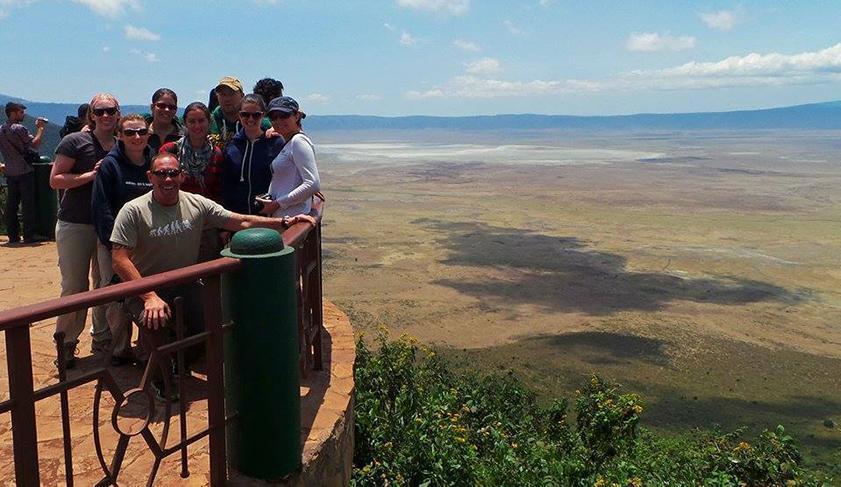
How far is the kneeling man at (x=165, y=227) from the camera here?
355 centimetres

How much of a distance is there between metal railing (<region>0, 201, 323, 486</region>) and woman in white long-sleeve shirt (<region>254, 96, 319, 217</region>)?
1.81ft

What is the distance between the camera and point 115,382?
2.55m

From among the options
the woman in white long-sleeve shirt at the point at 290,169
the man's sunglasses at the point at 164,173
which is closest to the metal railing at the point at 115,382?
the woman in white long-sleeve shirt at the point at 290,169

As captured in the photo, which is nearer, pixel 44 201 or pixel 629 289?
pixel 44 201

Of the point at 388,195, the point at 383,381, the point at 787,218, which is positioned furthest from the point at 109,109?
the point at 388,195

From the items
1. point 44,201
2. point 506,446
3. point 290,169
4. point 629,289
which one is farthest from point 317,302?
point 629,289

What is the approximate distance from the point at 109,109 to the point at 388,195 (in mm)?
52261

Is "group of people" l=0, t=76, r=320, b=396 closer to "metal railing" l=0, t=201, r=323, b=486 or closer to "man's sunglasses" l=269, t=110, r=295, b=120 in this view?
Result: "man's sunglasses" l=269, t=110, r=295, b=120

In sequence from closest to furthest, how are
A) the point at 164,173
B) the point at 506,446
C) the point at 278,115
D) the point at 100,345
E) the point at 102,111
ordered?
the point at 164,173 < the point at 278,115 < the point at 102,111 < the point at 100,345 < the point at 506,446

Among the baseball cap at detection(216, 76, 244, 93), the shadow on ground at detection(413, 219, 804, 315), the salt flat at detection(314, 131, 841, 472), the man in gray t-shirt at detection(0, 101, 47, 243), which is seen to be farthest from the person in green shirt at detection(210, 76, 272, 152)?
the shadow on ground at detection(413, 219, 804, 315)

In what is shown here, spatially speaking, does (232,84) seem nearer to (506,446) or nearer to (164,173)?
(164,173)

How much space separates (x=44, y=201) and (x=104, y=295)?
25.6 ft

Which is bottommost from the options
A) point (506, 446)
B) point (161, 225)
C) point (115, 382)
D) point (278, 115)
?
point (506, 446)

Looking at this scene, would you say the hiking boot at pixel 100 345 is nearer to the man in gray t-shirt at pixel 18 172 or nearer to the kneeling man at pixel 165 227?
the kneeling man at pixel 165 227
